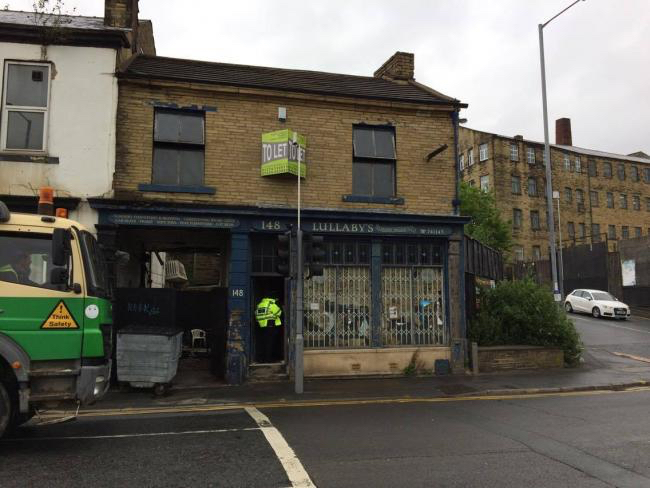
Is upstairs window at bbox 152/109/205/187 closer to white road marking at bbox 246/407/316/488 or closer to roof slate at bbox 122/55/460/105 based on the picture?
roof slate at bbox 122/55/460/105

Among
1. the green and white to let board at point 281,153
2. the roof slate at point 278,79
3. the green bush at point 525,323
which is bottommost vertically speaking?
the green bush at point 525,323

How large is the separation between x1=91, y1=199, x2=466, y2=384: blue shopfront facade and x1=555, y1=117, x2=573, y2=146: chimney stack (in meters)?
53.5

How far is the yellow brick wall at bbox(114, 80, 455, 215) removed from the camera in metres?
11.7

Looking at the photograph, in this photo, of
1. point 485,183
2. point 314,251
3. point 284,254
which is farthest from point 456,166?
point 485,183

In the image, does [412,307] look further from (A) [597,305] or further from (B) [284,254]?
(A) [597,305]

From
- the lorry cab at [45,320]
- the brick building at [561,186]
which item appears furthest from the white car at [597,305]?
the lorry cab at [45,320]

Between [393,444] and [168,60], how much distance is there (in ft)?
35.6

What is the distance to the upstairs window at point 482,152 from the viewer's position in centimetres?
5203

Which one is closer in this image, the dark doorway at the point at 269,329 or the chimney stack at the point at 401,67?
the dark doorway at the point at 269,329

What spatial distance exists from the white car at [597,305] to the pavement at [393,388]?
46.8 feet

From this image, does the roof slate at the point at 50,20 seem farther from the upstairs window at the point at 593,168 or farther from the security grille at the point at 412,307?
the upstairs window at the point at 593,168

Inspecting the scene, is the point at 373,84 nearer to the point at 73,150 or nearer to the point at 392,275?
the point at 392,275

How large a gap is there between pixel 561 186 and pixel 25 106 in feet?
176

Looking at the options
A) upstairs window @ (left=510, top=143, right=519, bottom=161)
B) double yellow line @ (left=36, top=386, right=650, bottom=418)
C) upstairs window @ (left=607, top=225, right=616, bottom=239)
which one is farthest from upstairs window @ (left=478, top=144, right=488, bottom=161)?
double yellow line @ (left=36, top=386, right=650, bottom=418)
